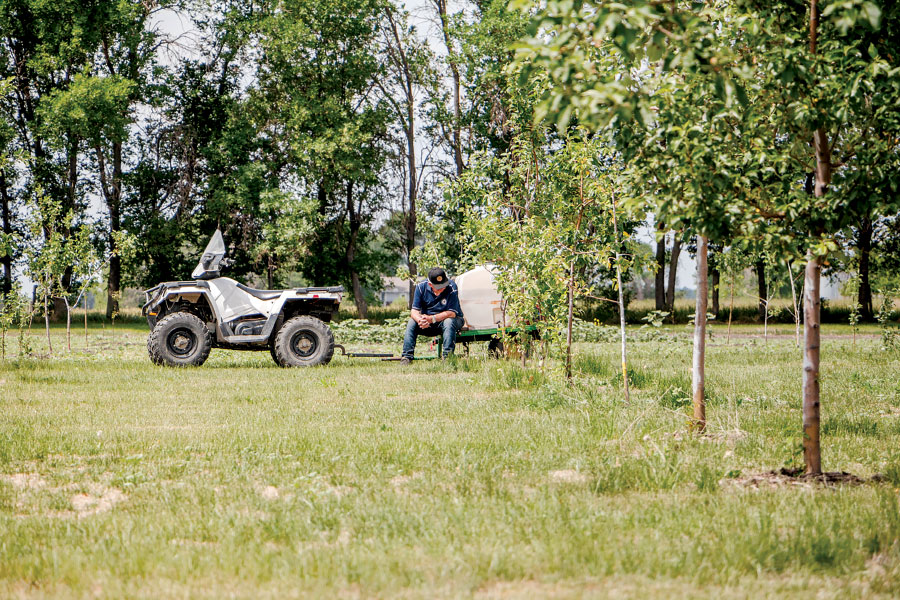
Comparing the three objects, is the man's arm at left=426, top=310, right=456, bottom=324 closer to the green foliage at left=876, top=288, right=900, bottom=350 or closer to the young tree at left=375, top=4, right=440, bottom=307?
the green foliage at left=876, top=288, right=900, bottom=350

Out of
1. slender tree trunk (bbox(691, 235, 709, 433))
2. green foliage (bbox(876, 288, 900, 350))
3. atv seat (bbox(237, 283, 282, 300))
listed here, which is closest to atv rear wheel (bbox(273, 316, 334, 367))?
atv seat (bbox(237, 283, 282, 300))

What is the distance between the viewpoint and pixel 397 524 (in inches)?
151

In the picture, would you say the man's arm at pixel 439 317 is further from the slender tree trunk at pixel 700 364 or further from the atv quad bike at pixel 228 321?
the slender tree trunk at pixel 700 364

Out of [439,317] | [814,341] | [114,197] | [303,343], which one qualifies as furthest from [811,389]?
[114,197]

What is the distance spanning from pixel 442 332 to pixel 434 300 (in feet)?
1.71

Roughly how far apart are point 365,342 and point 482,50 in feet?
43.8

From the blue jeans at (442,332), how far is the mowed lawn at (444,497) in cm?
385

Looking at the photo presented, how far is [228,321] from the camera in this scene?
12.3 metres

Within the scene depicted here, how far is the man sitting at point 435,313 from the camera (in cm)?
1249

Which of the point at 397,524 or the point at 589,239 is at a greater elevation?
the point at 589,239

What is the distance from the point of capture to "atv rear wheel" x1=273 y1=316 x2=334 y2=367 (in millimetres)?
12266

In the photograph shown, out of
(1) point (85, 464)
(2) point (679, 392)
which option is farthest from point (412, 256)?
(1) point (85, 464)

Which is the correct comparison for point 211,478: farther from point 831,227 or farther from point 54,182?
point 54,182

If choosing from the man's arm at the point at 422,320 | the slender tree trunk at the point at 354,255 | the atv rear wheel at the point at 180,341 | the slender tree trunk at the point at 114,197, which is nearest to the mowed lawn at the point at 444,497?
the atv rear wheel at the point at 180,341
